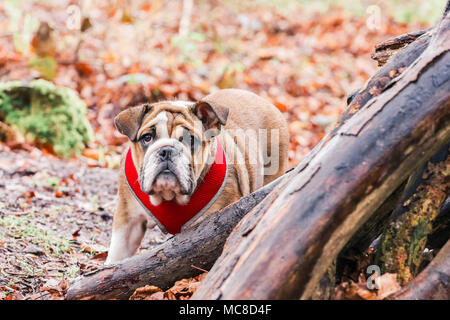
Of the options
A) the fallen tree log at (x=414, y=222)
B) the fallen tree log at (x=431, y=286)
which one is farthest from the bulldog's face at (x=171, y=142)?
the fallen tree log at (x=431, y=286)

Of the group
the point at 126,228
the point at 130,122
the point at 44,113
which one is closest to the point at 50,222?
the point at 126,228

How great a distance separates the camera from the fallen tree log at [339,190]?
7.00 feet

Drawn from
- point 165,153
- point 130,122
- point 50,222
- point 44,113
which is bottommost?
point 50,222

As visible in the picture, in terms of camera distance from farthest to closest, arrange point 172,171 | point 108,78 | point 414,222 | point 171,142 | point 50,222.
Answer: point 108,78
point 50,222
point 171,142
point 172,171
point 414,222

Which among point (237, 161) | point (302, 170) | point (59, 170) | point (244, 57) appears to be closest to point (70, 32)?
point (244, 57)

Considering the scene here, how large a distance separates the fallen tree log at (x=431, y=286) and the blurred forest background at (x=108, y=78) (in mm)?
2023

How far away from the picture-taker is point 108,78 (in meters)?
9.31

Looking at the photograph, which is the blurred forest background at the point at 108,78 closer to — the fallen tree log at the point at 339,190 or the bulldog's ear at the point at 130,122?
the bulldog's ear at the point at 130,122

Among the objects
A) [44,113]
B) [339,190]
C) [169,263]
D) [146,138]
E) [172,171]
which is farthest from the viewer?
[44,113]

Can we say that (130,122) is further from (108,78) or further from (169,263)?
(108,78)

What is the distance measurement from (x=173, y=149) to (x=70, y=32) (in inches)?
303

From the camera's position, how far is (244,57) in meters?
11.7

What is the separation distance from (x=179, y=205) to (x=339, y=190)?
1787 millimetres
